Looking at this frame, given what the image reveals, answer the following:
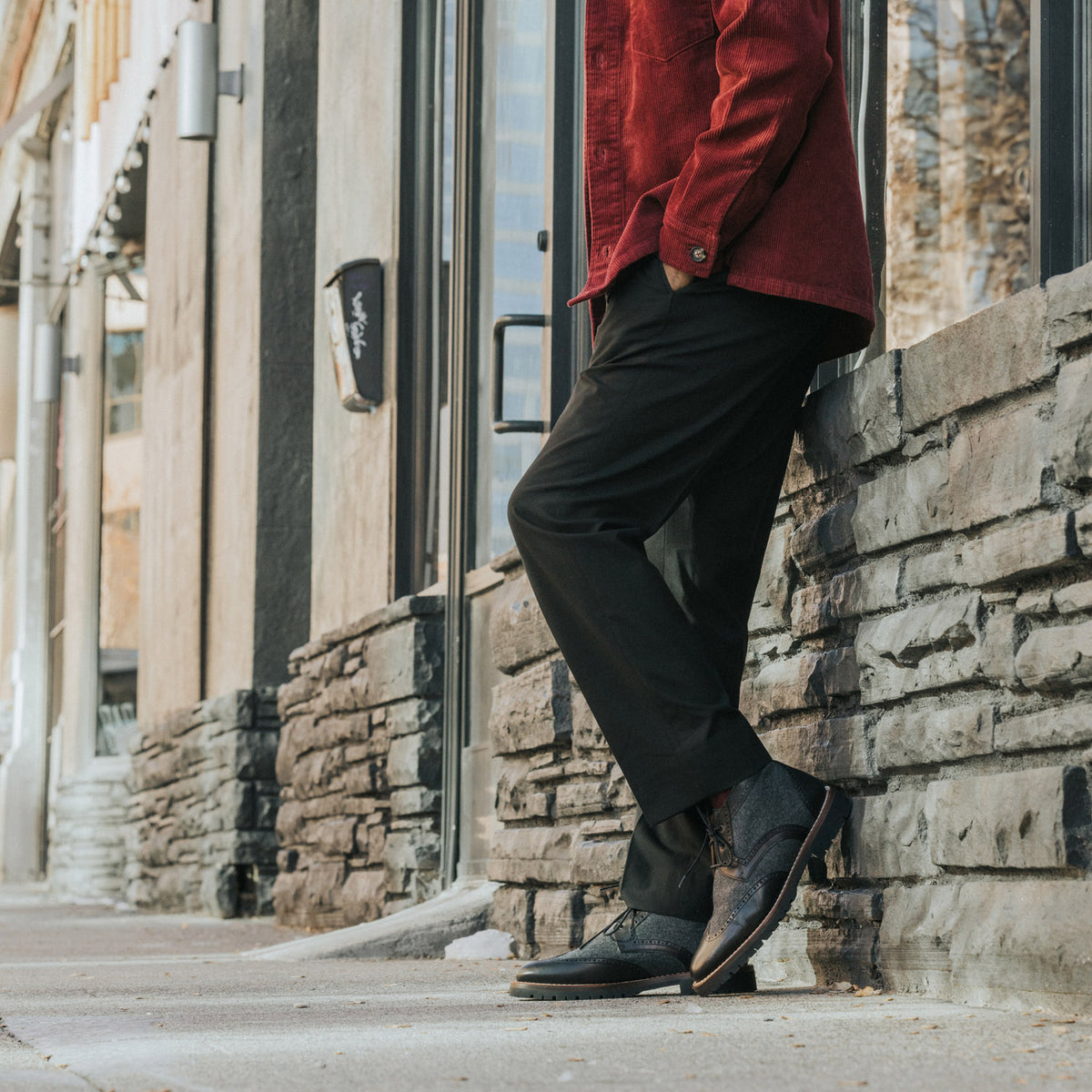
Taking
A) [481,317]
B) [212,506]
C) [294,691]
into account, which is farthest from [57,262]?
[481,317]

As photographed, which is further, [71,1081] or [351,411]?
[351,411]

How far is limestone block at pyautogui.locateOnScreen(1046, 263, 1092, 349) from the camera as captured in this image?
2.36 m

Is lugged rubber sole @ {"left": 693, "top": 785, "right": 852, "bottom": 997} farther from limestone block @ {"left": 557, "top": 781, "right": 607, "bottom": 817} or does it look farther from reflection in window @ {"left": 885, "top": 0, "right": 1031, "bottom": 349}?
reflection in window @ {"left": 885, "top": 0, "right": 1031, "bottom": 349}

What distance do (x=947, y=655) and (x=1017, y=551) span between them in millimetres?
250

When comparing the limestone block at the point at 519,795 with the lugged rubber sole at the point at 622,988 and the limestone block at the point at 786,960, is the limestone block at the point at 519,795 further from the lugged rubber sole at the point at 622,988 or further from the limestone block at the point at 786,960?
the lugged rubber sole at the point at 622,988

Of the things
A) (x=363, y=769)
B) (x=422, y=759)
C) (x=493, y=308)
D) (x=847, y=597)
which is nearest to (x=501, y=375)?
(x=493, y=308)

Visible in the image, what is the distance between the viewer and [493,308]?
5773mm

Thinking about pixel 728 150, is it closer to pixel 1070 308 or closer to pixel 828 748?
pixel 1070 308

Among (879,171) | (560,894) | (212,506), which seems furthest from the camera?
(212,506)

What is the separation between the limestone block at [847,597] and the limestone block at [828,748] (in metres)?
0.17

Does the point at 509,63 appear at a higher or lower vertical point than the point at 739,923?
higher

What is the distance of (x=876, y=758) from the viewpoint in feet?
9.36

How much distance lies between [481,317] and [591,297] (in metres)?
2.91

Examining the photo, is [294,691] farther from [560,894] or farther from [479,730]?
[560,894]
